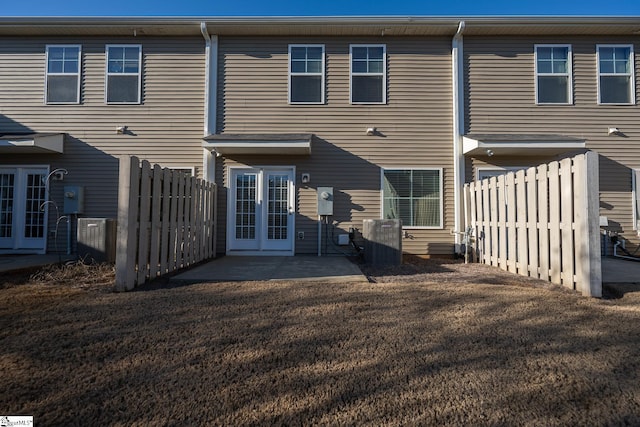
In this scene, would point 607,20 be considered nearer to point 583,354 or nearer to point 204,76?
point 583,354

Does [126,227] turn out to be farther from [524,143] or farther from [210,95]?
[524,143]

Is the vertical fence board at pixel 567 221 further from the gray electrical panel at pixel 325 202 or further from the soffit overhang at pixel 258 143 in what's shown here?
the soffit overhang at pixel 258 143

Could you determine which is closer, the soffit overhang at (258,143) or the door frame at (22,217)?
the soffit overhang at (258,143)

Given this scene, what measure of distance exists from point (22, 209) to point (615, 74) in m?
13.5

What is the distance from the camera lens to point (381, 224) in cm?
666

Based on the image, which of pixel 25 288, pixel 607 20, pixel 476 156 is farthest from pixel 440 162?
pixel 25 288

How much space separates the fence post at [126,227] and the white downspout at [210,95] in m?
3.47

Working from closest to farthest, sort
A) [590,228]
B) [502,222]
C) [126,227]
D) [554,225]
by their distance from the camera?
[590,228], [126,227], [554,225], [502,222]

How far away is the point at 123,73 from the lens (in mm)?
8078

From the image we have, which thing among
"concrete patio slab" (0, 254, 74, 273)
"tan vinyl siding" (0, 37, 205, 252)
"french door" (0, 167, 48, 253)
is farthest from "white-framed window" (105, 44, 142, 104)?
"concrete patio slab" (0, 254, 74, 273)

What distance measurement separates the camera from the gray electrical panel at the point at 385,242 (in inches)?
260

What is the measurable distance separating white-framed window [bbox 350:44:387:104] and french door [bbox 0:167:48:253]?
723 cm

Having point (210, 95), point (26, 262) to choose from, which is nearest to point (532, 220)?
point (210, 95)

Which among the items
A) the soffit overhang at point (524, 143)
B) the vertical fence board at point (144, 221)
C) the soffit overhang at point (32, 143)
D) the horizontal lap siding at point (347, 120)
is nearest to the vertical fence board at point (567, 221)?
the soffit overhang at point (524, 143)
